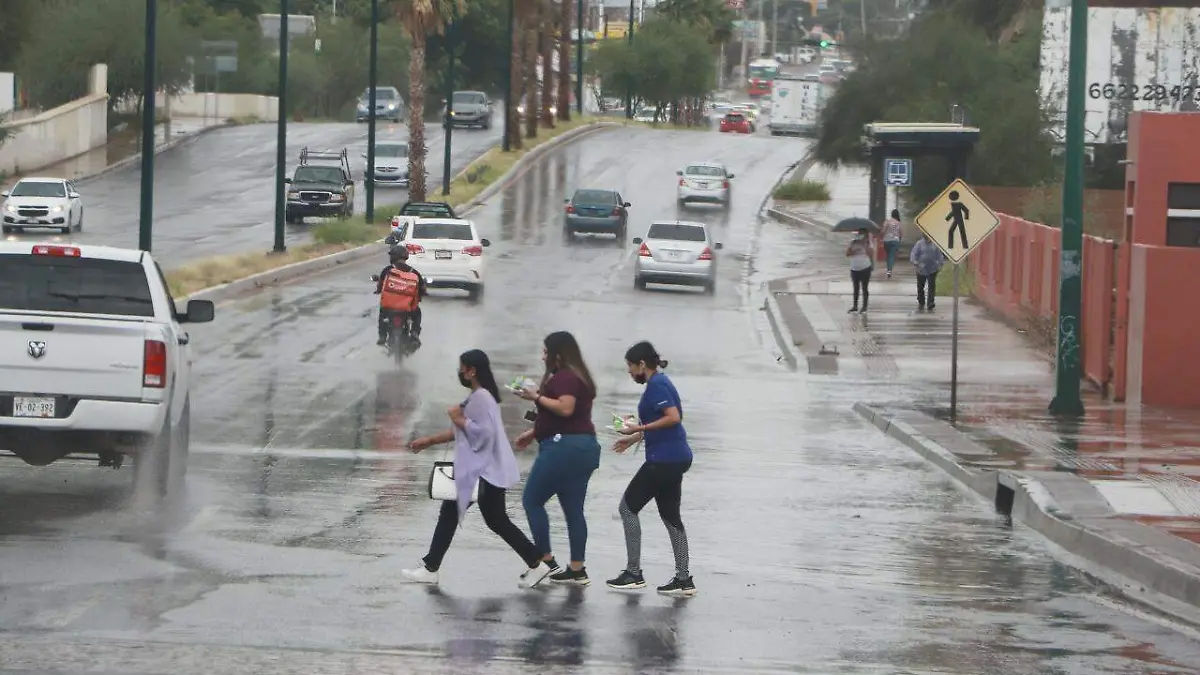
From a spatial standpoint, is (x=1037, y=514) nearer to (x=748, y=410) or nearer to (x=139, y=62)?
(x=748, y=410)

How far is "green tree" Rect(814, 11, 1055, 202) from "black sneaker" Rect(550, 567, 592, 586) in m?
49.0

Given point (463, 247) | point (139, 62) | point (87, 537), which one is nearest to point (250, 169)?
point (139, 62)

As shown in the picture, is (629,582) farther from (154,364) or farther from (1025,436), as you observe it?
(1025,436)

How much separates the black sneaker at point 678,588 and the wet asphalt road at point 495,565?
16 centimetres

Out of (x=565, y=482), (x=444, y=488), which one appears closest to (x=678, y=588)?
(x=565, y=482)

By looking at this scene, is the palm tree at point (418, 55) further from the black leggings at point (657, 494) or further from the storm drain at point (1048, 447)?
the black leggings at point (657, 494)

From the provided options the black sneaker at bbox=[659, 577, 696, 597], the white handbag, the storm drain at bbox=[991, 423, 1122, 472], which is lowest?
the black sneaker at bbox=[659, 577, 696, 597]

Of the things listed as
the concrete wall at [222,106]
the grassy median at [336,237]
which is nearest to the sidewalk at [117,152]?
the concrete wall at [222,106]

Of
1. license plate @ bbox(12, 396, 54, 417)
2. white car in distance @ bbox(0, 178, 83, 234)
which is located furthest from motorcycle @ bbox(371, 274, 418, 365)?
white car in distance @ bbox(0, 178, 83, 234)

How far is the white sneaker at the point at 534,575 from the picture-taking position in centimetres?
1230

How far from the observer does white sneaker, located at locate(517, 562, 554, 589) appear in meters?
12.3

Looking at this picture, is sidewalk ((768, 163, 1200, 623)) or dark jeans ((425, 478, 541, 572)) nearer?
dark jeans ((425, 478, 541, 572))

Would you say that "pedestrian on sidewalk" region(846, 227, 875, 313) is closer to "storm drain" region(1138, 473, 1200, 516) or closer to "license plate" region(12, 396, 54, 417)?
"storm drain" region(1138, 473, 1200, 516)

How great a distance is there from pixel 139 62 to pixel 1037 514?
76.7m
